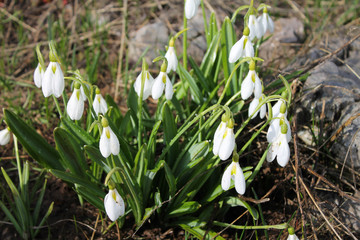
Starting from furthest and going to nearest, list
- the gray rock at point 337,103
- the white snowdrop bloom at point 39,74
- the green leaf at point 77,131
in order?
the gray rock at point 337,103
the green leaf at point 77,131
the white snowdrop bloom at point 39,74

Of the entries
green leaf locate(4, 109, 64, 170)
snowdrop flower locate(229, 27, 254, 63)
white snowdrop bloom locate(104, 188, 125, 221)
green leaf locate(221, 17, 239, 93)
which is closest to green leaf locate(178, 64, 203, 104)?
green leaf locate(221, 17, 239, 93)

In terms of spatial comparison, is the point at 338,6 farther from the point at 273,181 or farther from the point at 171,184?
the point at 171,184

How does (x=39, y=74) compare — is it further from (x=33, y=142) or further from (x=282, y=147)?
(x=282, y=147)

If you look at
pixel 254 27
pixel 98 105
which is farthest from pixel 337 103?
pixel 98 105

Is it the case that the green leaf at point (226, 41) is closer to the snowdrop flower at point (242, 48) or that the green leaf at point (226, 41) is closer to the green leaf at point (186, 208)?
the snowdrop flower at point (242, 48)

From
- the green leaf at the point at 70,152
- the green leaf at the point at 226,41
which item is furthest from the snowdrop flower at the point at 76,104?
the green leaf at the point at 226,41

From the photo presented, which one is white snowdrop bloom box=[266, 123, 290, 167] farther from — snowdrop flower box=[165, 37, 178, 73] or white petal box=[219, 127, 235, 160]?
snowdrop flower box=[165, 37, 178, 73]

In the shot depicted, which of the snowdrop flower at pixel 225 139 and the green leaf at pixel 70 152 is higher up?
the snowdrop flower at pixel 225 139
